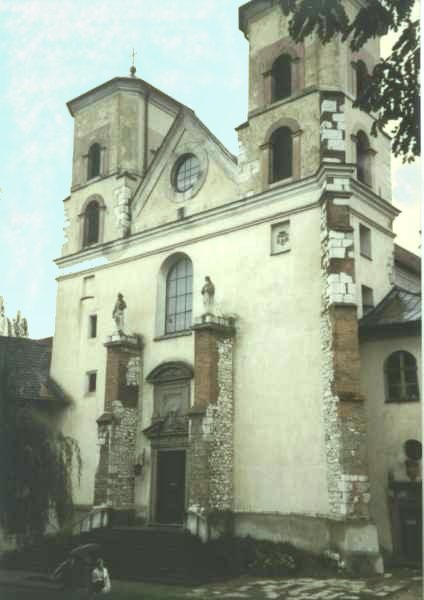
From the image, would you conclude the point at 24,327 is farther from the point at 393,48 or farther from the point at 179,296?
the point at 393,48

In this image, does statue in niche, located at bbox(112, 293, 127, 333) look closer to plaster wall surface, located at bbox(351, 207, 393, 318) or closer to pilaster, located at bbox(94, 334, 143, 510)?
pilaster, located at bbox(94, 334, 143, 510)

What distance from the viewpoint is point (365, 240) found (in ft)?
62.4

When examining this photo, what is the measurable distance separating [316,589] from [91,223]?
14.9 metres

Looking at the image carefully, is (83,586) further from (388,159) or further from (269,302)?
(388,159)

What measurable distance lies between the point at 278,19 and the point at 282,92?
212cm

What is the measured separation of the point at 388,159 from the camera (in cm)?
2034

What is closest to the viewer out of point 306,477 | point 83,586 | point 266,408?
point 83,586

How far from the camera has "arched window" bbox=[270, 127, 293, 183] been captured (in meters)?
19.7

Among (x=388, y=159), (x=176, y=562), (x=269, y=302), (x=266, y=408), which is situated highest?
(x=388, y=159)

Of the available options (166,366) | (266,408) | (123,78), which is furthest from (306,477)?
(123,78)

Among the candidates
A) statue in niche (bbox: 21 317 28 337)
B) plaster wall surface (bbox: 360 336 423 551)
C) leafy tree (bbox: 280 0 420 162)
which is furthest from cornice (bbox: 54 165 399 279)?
leafy tree (bbox: 280 0 420 162)

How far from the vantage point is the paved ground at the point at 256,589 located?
12008 millimetres

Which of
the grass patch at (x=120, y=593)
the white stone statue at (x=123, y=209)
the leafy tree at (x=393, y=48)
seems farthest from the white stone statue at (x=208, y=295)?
the leafy tree at (x=393, y=48)

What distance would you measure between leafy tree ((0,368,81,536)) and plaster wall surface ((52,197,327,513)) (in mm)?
3825
